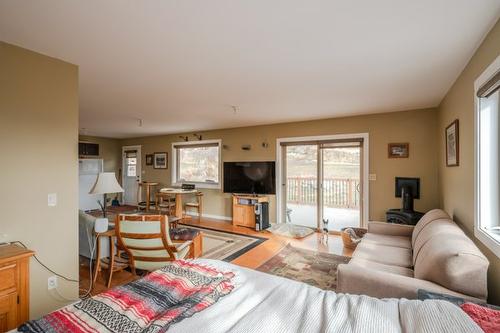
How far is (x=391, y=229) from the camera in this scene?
3377 mm

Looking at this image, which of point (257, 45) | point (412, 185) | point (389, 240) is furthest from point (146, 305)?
point (412, 185)

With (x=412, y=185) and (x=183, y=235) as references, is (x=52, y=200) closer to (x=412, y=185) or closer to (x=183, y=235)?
(x=183, y=235)

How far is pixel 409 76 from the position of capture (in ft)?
8.86

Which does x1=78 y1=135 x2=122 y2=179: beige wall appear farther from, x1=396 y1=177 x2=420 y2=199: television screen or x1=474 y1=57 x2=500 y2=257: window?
x1=474 y1=57 x2=500 y2=257: window

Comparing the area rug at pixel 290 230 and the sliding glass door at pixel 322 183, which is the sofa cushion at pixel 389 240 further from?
the area rug at pixel 290 230

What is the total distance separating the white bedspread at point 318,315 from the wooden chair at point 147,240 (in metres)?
1.50

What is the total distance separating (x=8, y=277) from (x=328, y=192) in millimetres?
4731

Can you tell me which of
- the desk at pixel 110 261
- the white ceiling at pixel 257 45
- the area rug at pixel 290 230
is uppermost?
the white ceiling at pixel 257 45

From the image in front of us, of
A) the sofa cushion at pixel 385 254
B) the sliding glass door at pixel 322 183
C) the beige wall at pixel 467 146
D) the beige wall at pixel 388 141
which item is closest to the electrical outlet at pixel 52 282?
the sofa cushion at pixel 385 254

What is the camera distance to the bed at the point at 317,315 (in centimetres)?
96

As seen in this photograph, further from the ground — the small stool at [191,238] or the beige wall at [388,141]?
the beige wall at [388,141]

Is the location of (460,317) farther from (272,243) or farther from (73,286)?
(272,243)

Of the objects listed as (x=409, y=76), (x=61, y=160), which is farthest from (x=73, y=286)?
(x=409, y=76)

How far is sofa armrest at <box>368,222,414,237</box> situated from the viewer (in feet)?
10.9
